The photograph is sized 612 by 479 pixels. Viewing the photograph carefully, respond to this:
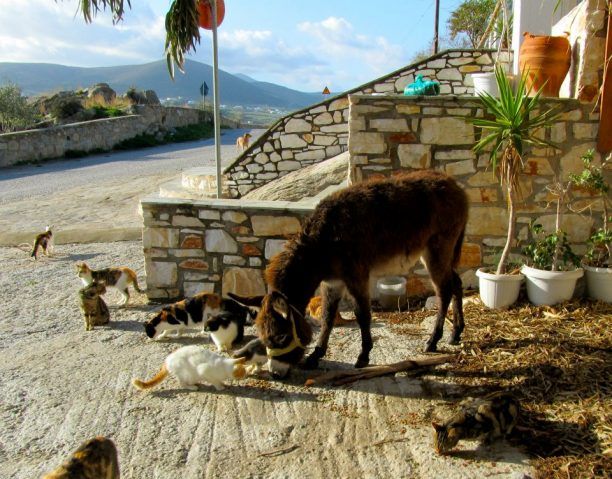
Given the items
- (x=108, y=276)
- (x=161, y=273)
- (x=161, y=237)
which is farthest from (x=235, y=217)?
(x=108, y=276)

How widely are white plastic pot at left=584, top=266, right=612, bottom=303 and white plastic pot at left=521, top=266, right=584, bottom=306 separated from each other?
143mm

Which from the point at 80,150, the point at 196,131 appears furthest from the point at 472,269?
the point at 196,131

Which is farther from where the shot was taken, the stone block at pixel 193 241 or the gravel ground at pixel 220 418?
the stone block at pixel 193 241

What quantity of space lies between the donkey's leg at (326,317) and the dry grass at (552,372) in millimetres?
1077

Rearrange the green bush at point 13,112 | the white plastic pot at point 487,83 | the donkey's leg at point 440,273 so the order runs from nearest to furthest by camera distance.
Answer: the donkey's leg at point 440,273 → the white plastic pot at point 487,83 → the green bush at point 13,112

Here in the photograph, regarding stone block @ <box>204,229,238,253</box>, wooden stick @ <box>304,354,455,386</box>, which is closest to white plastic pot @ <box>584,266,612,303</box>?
wooden stick @ <box>304,354,455,386</box>

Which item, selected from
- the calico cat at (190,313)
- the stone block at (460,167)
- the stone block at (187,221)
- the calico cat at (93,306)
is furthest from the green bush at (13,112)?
the stone block at (460,167)

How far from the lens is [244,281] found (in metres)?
6.16

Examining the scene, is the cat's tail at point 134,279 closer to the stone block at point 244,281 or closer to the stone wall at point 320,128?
the stone block at point 244,281

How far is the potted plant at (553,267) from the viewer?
5344 millimetres

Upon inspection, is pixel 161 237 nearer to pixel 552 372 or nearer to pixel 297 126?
pixel 552 372

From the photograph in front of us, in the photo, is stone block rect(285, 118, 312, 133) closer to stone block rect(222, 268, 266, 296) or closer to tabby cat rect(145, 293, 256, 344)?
stone block rect(222, 268, 266, 296)

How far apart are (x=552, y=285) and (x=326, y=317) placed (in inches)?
96.6

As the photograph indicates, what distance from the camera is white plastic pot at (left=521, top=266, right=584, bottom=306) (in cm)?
533
